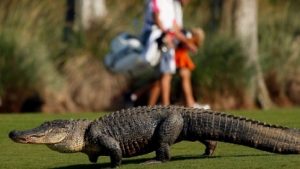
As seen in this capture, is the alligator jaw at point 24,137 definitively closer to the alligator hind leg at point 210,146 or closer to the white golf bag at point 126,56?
the alligator hind leg at point 210,146

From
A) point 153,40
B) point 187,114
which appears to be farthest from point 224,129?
point 153,40

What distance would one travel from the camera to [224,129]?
27.8 ft

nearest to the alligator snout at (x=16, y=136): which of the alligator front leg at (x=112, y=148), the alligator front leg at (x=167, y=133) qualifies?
the alligator front leg at (x=112, y=148)

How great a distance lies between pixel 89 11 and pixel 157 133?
48.4 ft

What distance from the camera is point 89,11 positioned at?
907 inches

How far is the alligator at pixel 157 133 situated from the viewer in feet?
27.5

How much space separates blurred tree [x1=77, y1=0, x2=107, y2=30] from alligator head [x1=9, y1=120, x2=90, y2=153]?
13691 mm

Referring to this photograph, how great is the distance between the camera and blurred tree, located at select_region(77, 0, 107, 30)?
22.4 m

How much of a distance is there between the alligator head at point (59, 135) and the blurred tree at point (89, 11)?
13.7 m

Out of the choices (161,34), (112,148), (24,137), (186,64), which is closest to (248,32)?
(186,64)

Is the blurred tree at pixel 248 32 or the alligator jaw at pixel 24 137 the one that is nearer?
the alligator jaw at pixel 24 137

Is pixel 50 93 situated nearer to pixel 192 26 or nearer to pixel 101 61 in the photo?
pixel 101 61

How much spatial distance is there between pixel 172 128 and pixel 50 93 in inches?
453

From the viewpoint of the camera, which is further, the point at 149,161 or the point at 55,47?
the point at 55,47
